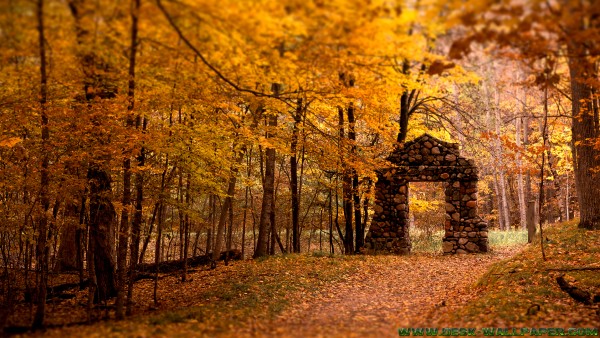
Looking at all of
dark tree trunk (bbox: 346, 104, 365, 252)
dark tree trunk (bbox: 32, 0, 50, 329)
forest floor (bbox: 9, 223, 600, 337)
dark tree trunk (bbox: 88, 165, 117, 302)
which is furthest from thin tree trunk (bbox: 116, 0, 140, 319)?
dark tree trunk (bbox: 346, 104, 365, 252)

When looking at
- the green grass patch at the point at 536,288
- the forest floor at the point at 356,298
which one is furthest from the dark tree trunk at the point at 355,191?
the green grass patch at the point at 536,288

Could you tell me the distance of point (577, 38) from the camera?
4590 millimetres

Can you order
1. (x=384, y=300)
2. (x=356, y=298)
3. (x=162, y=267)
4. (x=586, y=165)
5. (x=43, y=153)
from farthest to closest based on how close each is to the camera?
(x=162, y=267)
(x=586, y=165)
(x=356, y=298)
(x=384, y=300)
(x=43, y=153)

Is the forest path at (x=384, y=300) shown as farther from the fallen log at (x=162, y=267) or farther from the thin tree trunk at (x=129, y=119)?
the fallen log at (x=162, y=267)

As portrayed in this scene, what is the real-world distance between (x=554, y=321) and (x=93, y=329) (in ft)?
19.3

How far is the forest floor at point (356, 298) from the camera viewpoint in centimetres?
563

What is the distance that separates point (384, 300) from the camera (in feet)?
26.4

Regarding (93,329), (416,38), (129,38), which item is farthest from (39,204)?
(416,38)

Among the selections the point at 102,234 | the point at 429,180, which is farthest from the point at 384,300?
the point at 429,180

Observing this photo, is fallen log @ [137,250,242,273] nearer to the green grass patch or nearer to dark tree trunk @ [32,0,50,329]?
dark tree trunk @ [32,0,50,329]

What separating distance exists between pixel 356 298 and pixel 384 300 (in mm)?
533

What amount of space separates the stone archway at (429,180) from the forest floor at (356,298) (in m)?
1.87

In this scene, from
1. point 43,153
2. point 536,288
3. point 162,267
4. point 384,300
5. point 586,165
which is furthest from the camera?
point 162,267

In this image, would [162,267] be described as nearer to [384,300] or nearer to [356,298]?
[356,298]
